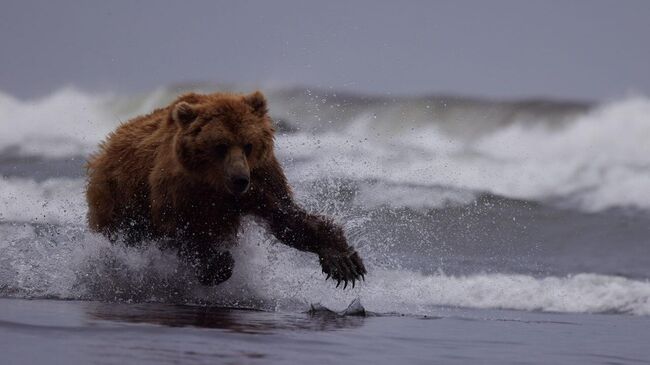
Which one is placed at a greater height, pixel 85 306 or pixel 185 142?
pixel 185 142

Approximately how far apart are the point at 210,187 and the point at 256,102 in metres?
0.61

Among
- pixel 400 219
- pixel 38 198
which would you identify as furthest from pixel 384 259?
pixel 38 198

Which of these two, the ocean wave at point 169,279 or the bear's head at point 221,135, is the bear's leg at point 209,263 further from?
the bear's head at point 221,135

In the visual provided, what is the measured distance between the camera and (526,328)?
6457mm

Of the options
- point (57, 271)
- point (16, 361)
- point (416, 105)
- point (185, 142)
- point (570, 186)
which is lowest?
point (16, 361)

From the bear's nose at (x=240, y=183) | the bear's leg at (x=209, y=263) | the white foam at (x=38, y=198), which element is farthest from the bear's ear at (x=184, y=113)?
the white foam at (x=38, y=198)

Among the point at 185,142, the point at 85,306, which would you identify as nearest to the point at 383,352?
the point at 85,306

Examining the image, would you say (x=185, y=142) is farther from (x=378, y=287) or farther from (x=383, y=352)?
(x=378, y=287)

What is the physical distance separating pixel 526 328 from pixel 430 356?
2177mm

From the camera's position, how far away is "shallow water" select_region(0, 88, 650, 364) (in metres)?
4.62

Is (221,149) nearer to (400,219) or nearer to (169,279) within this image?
(169,279)

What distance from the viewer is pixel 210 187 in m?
6.77

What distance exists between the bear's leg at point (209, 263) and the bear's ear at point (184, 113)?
86 centimetres

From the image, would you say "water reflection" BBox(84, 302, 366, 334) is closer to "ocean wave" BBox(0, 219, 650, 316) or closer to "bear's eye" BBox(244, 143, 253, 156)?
"ocean wave" BBox(0, 219, 650, 316)
